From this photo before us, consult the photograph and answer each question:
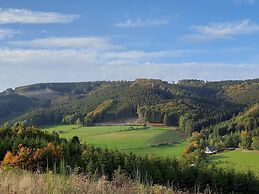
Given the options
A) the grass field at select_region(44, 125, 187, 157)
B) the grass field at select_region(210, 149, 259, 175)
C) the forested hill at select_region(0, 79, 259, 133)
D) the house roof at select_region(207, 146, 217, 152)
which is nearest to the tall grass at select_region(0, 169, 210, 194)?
the grass field at select_region(210, 149, 259, 175)

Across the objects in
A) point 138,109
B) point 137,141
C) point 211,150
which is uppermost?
point 138,109

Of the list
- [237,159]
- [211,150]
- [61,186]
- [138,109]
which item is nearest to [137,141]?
[211,150]

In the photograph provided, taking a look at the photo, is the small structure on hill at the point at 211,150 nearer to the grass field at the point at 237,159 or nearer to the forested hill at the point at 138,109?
the grass field at the point at 237,159

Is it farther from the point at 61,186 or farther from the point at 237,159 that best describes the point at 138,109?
the point at 61,186

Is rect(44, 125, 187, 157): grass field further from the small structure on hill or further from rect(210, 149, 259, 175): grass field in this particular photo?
rect(210, 149, 259, 175): grass field

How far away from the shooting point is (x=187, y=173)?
3522 centimetres

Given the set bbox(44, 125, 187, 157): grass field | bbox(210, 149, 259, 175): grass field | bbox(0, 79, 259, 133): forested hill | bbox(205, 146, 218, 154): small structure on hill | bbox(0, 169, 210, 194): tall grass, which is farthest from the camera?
bbox(0, 79, 259, 133): forested hill

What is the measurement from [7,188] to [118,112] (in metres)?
143

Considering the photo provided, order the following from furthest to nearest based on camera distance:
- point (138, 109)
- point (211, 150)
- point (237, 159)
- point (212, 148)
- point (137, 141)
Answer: point (138, 109) → point (212, 148) → point (137, 141) → point (211, 150) → point (237, 159)

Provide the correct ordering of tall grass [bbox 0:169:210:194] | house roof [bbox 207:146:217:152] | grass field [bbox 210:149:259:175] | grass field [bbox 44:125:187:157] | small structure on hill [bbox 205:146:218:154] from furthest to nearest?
house roof [bbox 207:146:217:152]
small structure on hill [bbox 205:146:218:154]
grass field [bbox 44:125:187:157]
grass field [bbox 210:149:259:175]
tall grass [bbox 0:169:210:194]

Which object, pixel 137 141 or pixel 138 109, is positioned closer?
pixel 137 141

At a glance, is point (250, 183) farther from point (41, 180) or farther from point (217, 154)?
point (217, 154)

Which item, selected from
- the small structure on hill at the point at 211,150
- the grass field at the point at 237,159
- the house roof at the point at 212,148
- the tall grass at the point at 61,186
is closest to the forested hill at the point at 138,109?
the house roof at the point at 212,148

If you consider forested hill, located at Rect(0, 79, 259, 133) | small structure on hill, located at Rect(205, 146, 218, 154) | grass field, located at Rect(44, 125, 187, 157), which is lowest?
small structure on hill, located at Rect(205, 146, 218, 154)
